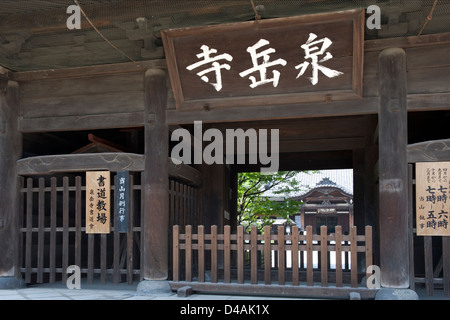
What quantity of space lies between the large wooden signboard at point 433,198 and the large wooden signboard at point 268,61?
1.40 m

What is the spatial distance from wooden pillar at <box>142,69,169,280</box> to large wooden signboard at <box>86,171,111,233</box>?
0.64 metres

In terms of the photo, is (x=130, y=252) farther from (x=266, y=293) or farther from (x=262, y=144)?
(x=262, y=144)

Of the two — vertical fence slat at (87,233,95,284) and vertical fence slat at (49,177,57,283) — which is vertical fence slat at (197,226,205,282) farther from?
vertical fence slat at (49,177,57,283)

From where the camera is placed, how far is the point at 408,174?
6293 mm

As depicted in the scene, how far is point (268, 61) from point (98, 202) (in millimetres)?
3388

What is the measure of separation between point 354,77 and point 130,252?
4.16m

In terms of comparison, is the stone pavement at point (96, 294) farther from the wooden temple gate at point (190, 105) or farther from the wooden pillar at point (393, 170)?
the wooden pillar at point (393, 170)

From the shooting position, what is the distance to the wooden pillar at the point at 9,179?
7371mm

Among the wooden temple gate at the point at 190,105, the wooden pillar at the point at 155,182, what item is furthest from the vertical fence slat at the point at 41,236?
the wooden pillar at the point at 155,182

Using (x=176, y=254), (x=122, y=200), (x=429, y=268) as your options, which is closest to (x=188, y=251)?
(x=176, y=254)

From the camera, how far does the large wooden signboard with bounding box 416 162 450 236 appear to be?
6108 mm

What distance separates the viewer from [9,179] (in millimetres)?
7508

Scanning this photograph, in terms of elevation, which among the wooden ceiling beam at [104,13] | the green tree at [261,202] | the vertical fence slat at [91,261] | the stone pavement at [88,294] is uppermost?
the wooden ceiling beam at [104,13]

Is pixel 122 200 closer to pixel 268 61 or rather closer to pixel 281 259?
pixel 281 259
